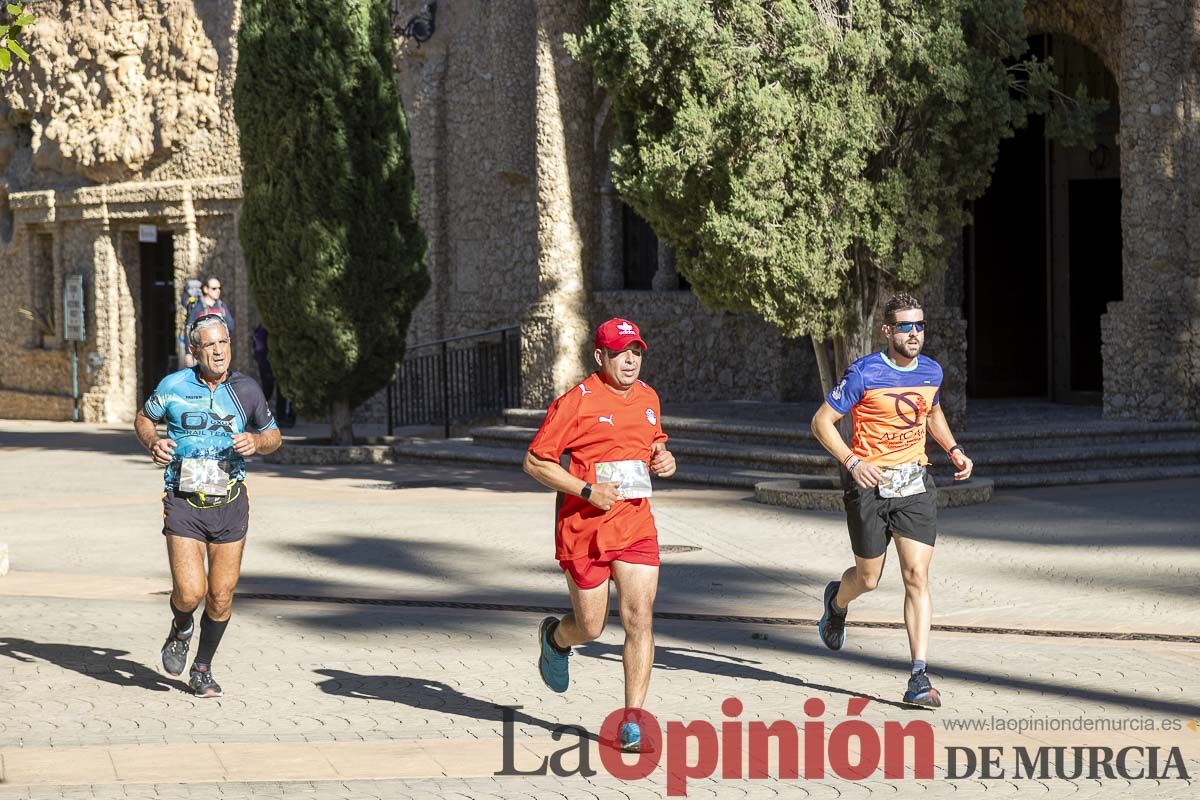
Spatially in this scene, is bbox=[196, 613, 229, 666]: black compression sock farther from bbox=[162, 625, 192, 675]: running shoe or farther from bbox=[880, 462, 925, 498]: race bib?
bbox=[880, 462, 925, 498]: race bib

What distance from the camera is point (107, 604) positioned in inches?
410

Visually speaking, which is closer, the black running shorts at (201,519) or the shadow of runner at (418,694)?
the shadow of runner at (418,694)

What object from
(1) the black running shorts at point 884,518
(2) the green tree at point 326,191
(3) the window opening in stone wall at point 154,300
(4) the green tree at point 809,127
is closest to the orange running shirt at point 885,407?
(1) the black running shorts at point 884,518

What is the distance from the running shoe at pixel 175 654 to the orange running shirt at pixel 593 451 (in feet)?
6.94

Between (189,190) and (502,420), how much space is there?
8.26 metres

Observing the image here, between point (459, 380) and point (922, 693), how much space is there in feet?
54.1

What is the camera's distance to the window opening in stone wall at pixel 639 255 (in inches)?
869

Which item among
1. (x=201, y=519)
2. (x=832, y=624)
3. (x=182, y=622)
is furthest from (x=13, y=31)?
(x=832, y=624)

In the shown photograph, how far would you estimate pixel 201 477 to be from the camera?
25.6ft

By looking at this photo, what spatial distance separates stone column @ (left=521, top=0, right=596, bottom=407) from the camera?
2091cm

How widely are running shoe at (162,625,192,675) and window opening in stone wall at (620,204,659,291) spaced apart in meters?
14.3

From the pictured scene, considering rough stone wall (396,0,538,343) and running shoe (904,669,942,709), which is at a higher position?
rough stone wall (396,0,538,343)

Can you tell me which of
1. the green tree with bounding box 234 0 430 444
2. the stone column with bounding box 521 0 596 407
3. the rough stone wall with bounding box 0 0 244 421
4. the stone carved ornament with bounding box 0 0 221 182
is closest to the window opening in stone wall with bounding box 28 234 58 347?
the rough stone wall with bounding box 0 0 244 421

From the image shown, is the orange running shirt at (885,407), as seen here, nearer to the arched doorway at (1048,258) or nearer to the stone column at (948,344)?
the stone column at (948,344)
